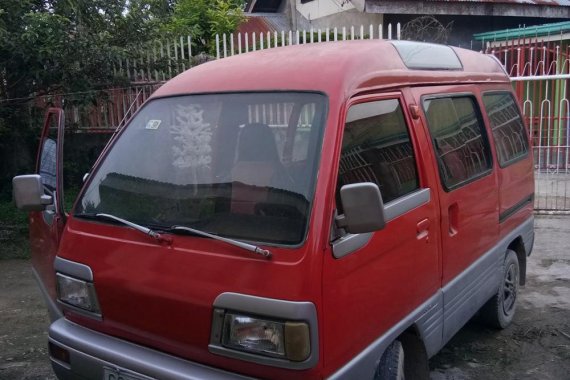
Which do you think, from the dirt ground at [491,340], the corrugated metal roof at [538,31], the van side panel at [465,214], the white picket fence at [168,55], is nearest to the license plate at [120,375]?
the dirt ground at [491,340]

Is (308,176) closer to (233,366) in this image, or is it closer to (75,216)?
(233,366)

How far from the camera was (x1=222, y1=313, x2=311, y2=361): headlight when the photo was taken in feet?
7.60

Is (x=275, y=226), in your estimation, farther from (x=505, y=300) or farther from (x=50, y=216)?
(x=505, y=300)

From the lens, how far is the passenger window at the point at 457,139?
3439 millimetres

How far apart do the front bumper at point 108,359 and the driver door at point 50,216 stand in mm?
333

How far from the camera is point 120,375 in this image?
2.67m

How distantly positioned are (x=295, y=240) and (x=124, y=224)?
0.92m

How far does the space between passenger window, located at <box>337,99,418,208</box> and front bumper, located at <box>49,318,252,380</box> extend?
975mm

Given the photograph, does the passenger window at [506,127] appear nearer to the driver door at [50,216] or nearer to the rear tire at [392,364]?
the rear tire at [392,364]

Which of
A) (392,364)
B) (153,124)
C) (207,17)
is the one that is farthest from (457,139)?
(207,17)

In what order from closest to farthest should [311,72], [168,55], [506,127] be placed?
[311,72] → [506,127] → [168,55]

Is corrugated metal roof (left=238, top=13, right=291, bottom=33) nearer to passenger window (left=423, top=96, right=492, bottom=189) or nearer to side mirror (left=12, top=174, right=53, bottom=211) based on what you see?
passenger window (left=423, top=96, right=492, bottom=189)

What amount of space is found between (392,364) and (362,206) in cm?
96

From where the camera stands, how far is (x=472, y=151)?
387cm
